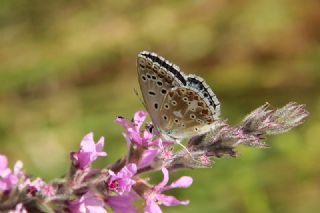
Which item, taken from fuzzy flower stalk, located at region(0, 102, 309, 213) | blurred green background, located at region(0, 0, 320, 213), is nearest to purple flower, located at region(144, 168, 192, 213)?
fuzzy flower stalk, located at region(0, 102, 309, 213)

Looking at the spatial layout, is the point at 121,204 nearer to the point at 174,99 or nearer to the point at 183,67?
the point at 174,99

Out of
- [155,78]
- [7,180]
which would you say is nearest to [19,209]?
[7,180]

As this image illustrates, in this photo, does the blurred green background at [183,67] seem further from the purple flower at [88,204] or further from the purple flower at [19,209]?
the purple flower at [19,209]

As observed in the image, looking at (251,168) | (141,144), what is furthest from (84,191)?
(251,168)

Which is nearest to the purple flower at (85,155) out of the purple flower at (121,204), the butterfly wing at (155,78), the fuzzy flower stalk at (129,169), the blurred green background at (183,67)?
the fuzzy flower stalk at (129,169)

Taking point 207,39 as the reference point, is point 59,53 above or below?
below

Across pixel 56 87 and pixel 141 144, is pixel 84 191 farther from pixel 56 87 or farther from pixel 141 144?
pixel 56 87

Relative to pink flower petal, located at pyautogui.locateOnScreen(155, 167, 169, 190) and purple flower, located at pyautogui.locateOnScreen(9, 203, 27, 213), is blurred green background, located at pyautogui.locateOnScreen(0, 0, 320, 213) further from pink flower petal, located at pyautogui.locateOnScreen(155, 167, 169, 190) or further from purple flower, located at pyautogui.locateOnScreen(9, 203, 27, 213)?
purple flower, located at pyautogui.locateOnScreen(9, 203, 27, 213)
